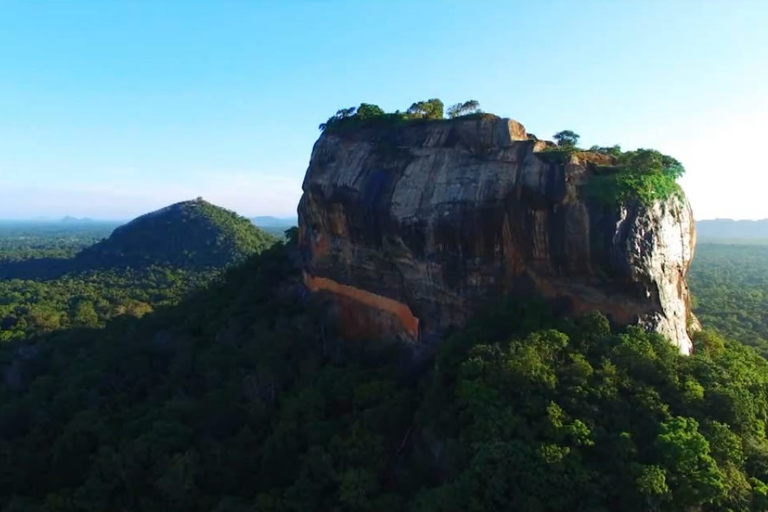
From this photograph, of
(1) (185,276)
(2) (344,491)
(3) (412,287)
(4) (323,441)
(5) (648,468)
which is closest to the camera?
(5) (648,468)

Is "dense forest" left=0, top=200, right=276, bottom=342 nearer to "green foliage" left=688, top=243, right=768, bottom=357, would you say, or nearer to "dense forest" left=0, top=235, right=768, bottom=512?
"dense forest" left=0, top=235, right=768, bottom=512

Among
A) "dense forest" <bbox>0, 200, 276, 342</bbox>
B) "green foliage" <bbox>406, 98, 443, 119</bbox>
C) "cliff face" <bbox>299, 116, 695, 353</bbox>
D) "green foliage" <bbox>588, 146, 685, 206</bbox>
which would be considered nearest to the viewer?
"green foliage" <bbox>588, 146, 685, 206</bbox>

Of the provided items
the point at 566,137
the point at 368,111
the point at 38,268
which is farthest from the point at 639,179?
the point at 38,268

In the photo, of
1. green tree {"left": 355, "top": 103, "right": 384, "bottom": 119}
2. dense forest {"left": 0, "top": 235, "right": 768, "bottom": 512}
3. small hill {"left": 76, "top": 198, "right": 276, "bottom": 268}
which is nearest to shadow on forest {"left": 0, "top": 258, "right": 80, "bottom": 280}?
small hill {"left": 76, "top": 198, "right": 276, "bottom": 268}

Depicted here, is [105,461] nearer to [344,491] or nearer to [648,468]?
[344,491]

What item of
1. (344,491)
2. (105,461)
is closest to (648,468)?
(344,491)

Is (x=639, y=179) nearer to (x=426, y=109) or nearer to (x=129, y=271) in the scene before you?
(x=426, y=109)
